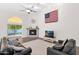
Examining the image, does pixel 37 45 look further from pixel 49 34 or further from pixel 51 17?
pixel 51 17

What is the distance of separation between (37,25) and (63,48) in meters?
0.78

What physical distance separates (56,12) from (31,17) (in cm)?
60

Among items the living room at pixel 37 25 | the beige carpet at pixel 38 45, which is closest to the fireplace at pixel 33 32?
the living room at pixel 37 25

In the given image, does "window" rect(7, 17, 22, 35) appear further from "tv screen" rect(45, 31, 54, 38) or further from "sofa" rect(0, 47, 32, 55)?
"tv screen" rect(45, 31, 54, 38)

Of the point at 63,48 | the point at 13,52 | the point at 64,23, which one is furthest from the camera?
→ the point at 64,23

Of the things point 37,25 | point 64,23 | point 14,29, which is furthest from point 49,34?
point 14,29

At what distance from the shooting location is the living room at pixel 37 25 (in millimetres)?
3094

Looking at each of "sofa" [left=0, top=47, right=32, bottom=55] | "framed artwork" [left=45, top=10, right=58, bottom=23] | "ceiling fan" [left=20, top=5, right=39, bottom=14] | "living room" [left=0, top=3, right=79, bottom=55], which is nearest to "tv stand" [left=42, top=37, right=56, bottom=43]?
"living room" [left=0, top=3, right=79, bottom=55]

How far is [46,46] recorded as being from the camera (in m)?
3.26

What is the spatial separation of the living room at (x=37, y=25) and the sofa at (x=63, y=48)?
2 centimetres

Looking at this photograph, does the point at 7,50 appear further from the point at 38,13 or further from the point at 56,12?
the point at 56,12

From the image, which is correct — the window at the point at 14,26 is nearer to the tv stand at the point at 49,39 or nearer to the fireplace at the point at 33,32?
the fireplace at the point at 33,32

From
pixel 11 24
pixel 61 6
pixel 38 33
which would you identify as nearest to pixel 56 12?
pixel 61 6

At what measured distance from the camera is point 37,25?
10.5ft
